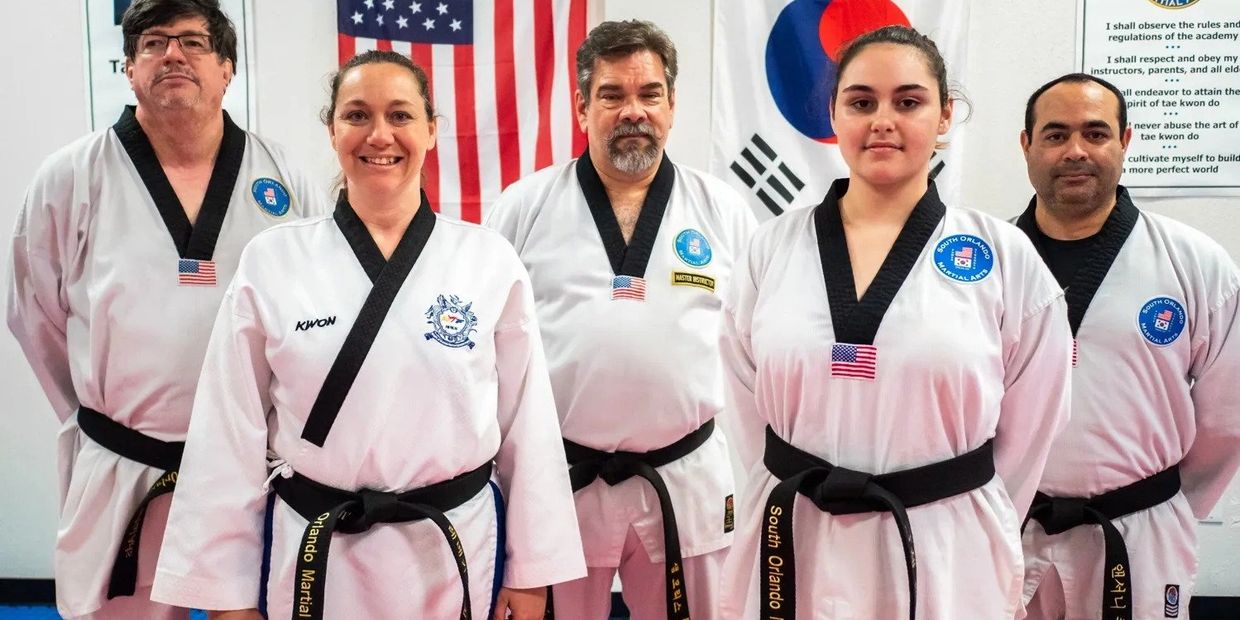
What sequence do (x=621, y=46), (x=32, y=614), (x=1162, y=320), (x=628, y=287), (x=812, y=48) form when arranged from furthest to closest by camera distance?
(x=32, y=614) → (x=812, y=48) → (x=621, y=46) → (x=628, y=287) → (x=1162, y=320)

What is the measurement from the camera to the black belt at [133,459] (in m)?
2.20

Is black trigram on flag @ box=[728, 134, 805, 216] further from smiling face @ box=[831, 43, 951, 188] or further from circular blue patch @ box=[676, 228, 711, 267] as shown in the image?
smiling face @ box=[831, 43, 951, 188]

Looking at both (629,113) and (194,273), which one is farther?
(629,113)

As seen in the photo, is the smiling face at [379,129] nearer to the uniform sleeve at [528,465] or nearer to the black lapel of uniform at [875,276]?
the uniform sleeve at [528,465]

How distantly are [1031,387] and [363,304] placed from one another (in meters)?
1.25

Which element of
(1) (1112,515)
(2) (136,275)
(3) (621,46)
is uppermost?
(3) (621,46)

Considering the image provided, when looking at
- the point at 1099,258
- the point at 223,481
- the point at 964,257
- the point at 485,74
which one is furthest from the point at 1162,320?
the point at 485,74

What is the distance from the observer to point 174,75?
2.27 meters

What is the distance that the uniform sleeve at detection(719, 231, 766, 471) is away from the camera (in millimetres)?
1993

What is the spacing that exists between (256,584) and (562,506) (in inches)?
24.0

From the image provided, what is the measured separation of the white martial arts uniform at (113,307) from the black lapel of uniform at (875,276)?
4.30 ft

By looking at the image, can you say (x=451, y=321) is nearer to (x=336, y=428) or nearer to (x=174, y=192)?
(x=336, y=428)

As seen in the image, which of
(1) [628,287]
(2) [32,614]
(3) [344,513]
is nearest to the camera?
(3) [344,513]

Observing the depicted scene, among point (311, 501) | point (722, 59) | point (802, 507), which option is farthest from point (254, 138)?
point (722, 59)
